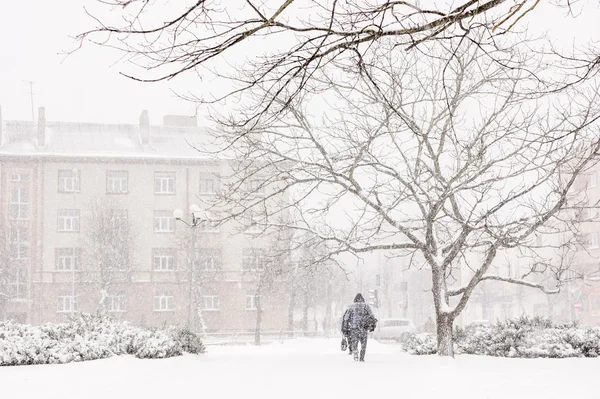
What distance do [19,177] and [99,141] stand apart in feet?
19.5

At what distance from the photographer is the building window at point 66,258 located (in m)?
51.8

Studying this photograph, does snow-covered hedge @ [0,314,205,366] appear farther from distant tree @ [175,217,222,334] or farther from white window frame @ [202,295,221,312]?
white window frame @ [202,295,221,312]

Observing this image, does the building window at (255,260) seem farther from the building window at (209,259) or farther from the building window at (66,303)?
the building window at (66,303)

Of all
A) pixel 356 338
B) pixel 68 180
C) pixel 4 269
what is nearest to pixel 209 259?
pixel 68 180

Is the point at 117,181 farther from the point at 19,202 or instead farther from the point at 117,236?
the point at 117,236

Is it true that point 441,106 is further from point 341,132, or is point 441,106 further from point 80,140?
point 80,140

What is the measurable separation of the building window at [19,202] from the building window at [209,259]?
1243 centimetres

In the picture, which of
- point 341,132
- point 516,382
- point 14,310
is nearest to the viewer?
point 516,382

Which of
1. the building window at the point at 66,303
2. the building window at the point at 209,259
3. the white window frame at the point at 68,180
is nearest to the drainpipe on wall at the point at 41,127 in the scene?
the white window frame at the point at 68,180

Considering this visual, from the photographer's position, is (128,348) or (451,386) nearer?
(451,386)

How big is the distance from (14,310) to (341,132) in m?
39.3

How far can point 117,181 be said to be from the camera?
2151 inches

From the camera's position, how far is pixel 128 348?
16.0 meters

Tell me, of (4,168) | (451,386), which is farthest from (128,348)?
(4,168)
